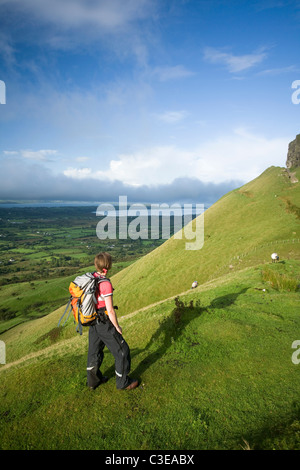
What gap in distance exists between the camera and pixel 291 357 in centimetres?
802

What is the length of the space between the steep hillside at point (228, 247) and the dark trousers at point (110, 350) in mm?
27670

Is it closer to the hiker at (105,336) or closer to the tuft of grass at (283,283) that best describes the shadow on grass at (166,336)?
the hiker at (105,336)

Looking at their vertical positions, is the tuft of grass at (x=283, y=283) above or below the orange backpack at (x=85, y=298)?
below

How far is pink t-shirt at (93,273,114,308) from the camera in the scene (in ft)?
20.3

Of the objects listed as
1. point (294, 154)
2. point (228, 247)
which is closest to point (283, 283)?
point (228, 247)

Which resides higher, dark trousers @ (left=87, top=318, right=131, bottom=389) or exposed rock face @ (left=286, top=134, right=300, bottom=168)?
exposed rock face @ (left=286, top=134, right=300, bottom=168)

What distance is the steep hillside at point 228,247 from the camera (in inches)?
1351

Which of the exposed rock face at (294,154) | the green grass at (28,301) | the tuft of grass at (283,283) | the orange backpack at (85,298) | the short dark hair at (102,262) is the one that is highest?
the exposed rock face at (294,154)

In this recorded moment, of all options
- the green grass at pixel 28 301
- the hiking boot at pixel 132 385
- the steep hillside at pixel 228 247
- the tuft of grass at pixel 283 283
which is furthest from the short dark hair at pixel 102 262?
the green grass at pixel 28 301

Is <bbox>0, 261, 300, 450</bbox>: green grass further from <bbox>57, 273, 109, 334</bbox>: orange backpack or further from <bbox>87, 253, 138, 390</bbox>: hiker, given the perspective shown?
<bbox>57, 273, 109, 334</bbox>: orange backpack

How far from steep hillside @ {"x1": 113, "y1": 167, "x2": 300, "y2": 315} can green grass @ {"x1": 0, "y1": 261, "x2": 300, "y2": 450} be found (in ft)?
78.2

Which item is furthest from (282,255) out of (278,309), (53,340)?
(53,340)

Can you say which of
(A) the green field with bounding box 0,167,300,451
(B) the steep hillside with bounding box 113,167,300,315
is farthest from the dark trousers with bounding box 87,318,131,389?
(B) the steep hillside with bounding box 113,167,300,315
